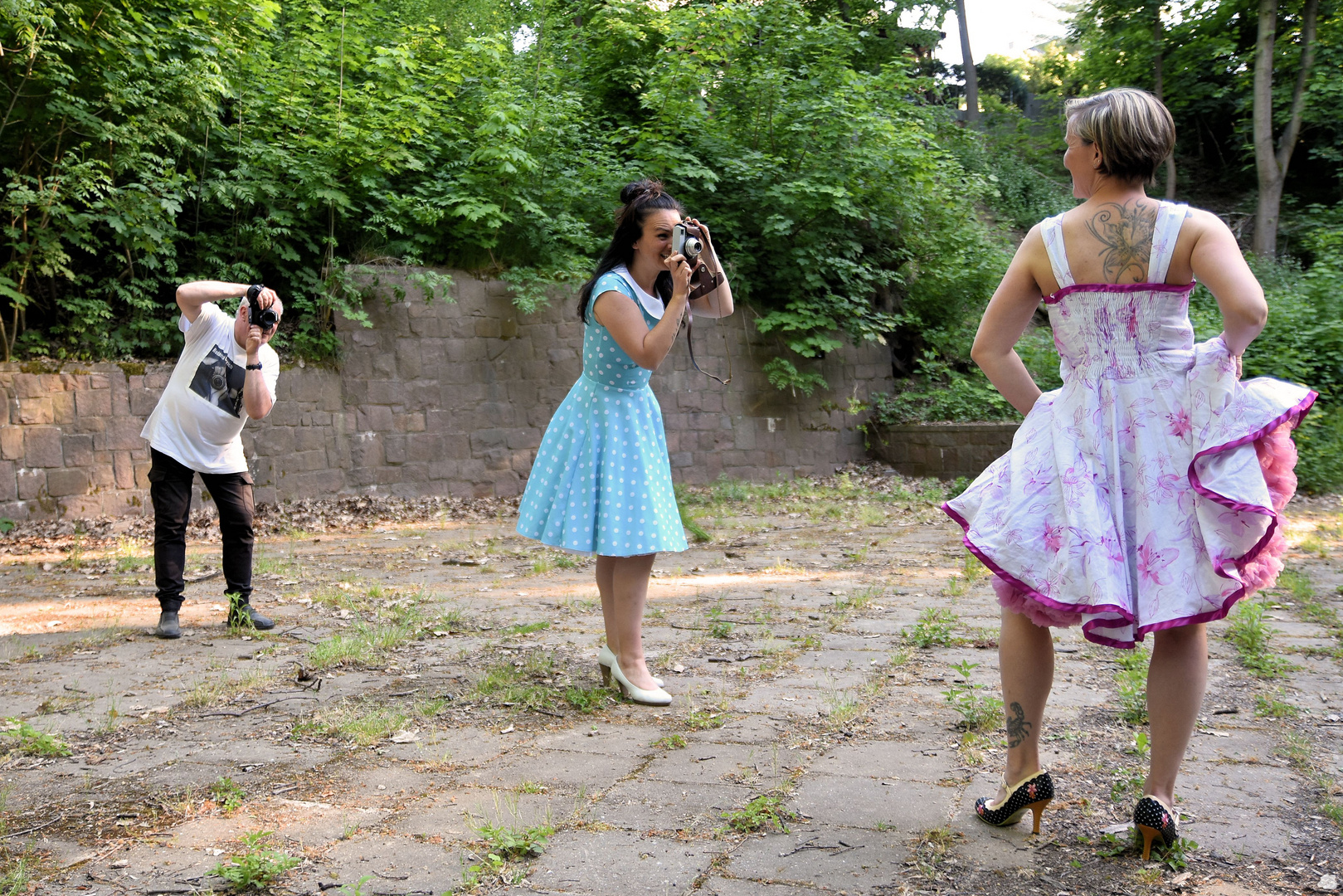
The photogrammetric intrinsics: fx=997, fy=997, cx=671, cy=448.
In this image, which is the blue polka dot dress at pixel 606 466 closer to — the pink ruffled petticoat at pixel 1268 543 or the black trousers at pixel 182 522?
the pink ruffled petticoat at pixel 1268 543

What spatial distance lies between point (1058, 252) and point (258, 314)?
3.33 m

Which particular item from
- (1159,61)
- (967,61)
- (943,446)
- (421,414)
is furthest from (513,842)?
(967,61)

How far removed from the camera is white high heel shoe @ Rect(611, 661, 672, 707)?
339 cm

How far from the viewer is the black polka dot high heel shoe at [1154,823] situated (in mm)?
2090

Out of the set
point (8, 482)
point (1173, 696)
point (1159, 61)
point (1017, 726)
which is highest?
point (1159, 61)

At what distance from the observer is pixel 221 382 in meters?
4.46

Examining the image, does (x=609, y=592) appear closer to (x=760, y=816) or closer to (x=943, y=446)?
(x=760, y=816)

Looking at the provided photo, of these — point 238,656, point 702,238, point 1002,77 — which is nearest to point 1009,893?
point 702,238

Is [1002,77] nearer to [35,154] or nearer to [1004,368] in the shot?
[35,154]

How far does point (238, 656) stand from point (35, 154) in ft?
17.9

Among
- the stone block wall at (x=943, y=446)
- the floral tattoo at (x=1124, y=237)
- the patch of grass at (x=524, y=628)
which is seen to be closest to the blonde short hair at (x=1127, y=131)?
the floral tattoo at (x=1124, y=237)

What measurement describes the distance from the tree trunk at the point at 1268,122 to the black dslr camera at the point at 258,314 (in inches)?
619

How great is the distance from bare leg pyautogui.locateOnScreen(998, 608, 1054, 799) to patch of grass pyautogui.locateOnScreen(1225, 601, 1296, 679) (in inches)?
76.2

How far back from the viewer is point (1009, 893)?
199cm
